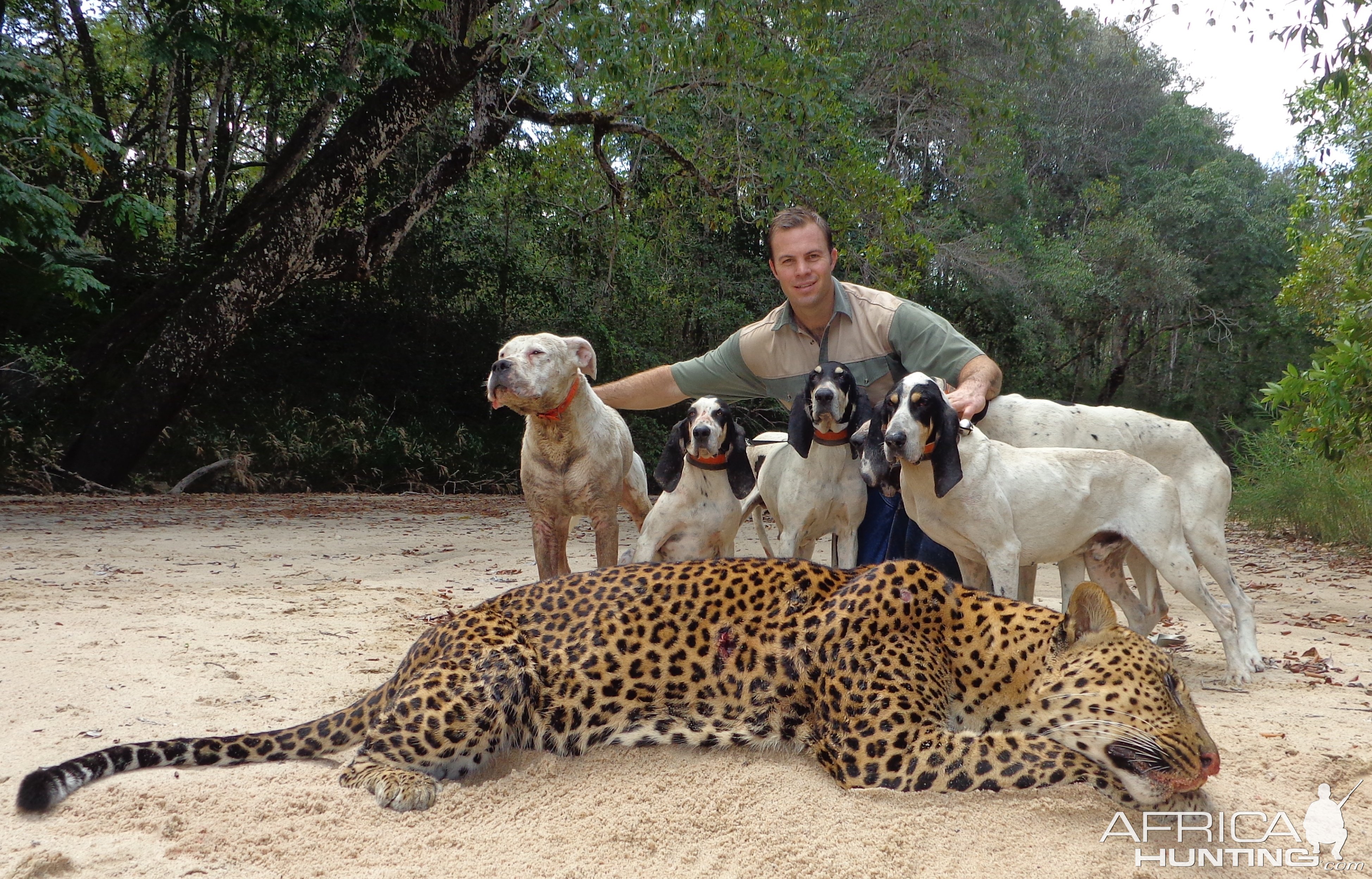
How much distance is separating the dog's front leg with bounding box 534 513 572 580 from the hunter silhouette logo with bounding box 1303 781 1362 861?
405 cm

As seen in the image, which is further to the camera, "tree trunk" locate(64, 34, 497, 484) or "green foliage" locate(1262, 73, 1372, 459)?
"tree trunk" locate(64, 34, 497, 484)

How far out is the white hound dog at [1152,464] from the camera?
196 inches

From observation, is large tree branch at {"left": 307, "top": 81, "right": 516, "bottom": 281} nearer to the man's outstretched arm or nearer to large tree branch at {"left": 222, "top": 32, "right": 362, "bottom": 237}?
large tree branch at {"left": 222, "top": 32, "right": 362, "bottom": 237}

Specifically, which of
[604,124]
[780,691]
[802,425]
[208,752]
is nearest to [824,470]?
[802,425]

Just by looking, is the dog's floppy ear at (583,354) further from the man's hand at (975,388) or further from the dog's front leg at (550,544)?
the man's hand at (975,388)

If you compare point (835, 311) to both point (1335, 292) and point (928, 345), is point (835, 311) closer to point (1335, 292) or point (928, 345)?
point (928, 345)

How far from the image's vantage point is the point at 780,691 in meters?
3.18

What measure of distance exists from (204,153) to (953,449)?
43.5ft

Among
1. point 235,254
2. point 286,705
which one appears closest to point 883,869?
point 286,705

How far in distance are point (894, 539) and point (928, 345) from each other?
111 centimetres

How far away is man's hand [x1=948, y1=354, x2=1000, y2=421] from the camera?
480 cm

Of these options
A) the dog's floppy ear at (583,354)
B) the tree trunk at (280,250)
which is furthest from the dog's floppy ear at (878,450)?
the tree trunk at (280,250)
